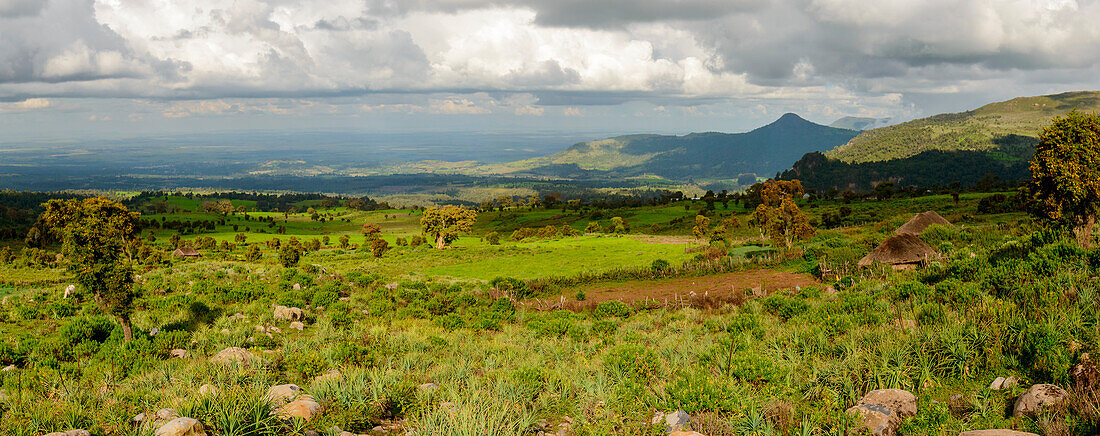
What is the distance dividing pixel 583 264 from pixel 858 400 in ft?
140

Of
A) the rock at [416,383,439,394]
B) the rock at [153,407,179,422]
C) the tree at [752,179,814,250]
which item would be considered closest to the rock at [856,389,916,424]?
the rock at [416,383,439,394]

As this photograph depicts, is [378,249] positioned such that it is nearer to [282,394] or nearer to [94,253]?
[94,253]

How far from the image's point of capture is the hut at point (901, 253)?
1252 inches

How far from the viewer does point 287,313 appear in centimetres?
1919

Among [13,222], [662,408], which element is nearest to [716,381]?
[662,408]

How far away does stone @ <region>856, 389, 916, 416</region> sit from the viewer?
6746mm

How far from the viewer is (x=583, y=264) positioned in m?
50.2

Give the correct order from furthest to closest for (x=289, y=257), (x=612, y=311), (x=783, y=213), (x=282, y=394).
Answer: (x=289, y=257) < (x=783, y=213) < (x=612, y=311) < (x=282, y=394)

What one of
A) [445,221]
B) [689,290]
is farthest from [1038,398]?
[445,221]

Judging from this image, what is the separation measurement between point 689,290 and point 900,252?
44.4 ft

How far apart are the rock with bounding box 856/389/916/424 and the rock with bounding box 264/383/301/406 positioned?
8.03m

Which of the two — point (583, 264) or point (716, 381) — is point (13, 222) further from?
point (716, 381)

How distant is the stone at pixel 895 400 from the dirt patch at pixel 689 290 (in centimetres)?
1836

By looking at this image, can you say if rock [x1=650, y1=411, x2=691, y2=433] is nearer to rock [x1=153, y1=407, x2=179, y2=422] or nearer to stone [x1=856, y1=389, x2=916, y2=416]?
stone [x1=856, y1=389, x2=916, y2=416]
